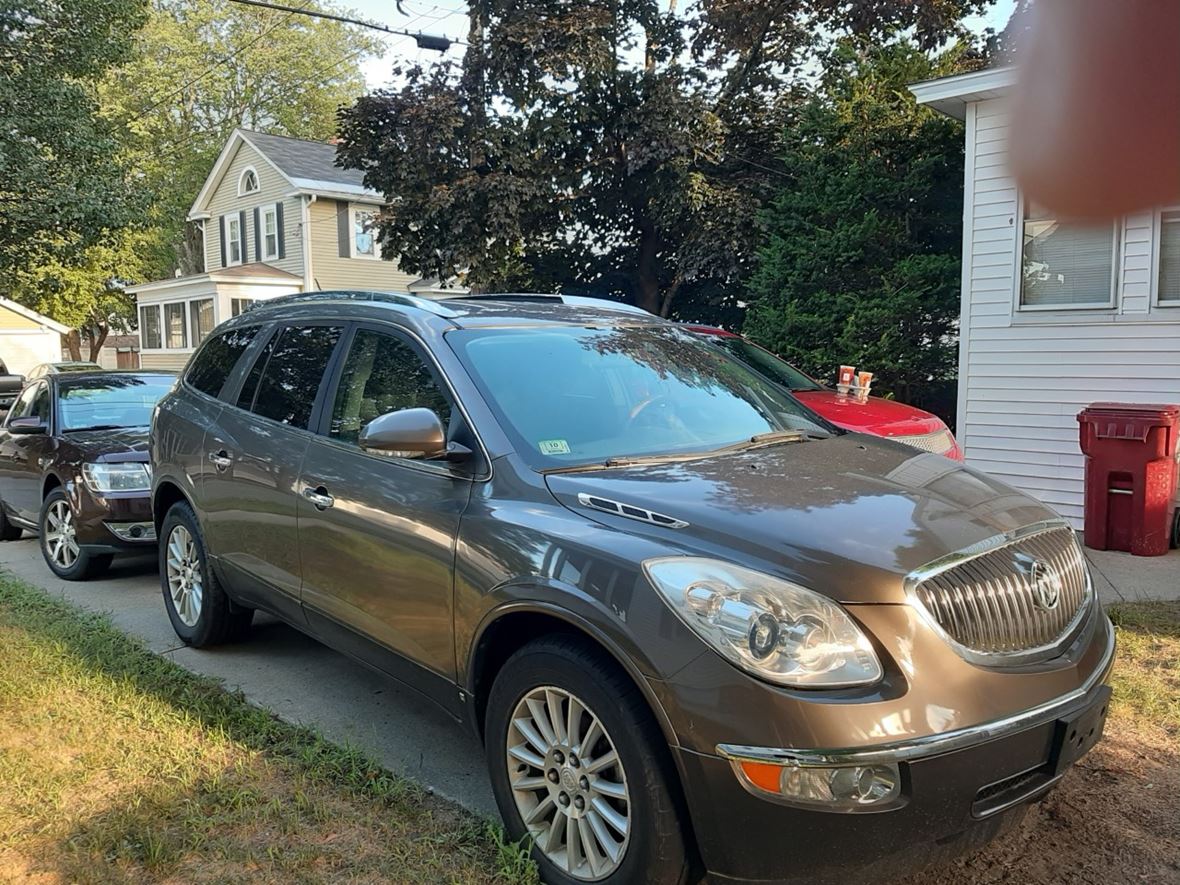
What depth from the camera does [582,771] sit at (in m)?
2.67

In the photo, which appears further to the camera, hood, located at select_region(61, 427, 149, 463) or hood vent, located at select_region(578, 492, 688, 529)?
hood, located at select_region(61, 427, 149, 463)

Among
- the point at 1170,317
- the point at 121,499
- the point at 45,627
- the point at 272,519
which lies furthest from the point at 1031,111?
the point at 1170,317

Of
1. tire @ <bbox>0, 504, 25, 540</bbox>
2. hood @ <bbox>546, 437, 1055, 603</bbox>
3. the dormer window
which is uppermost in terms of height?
the dormer window

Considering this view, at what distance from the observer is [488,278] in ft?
51.5

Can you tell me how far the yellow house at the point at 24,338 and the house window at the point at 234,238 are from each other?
6810 millimetres

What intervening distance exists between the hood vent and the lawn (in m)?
1.09

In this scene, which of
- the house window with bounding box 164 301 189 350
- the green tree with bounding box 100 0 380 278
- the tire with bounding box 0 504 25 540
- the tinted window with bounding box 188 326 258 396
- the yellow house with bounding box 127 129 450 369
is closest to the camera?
the tinted window with bounding box 188 326 258 396

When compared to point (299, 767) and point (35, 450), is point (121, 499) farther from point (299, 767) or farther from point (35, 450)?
point (299, 767)

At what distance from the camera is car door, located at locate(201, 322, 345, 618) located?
4.09m

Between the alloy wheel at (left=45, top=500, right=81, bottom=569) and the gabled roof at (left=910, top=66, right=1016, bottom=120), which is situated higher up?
the gabled roof at (left=910, top=66, right=1016, bottom=120)

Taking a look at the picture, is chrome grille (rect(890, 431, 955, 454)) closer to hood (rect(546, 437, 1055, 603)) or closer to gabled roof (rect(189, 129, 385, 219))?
hood (rect(546, 437, 1055, 603))

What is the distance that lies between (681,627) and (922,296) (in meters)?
9.54

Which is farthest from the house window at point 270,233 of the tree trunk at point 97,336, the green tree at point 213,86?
the tree trunk at point 97,336

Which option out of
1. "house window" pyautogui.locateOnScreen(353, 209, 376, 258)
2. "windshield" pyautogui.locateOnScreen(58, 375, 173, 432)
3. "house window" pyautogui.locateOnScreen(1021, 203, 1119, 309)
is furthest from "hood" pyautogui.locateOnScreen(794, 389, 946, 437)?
"house window" pyautogui.locateOnScreen(353, 209, 376, 258)
